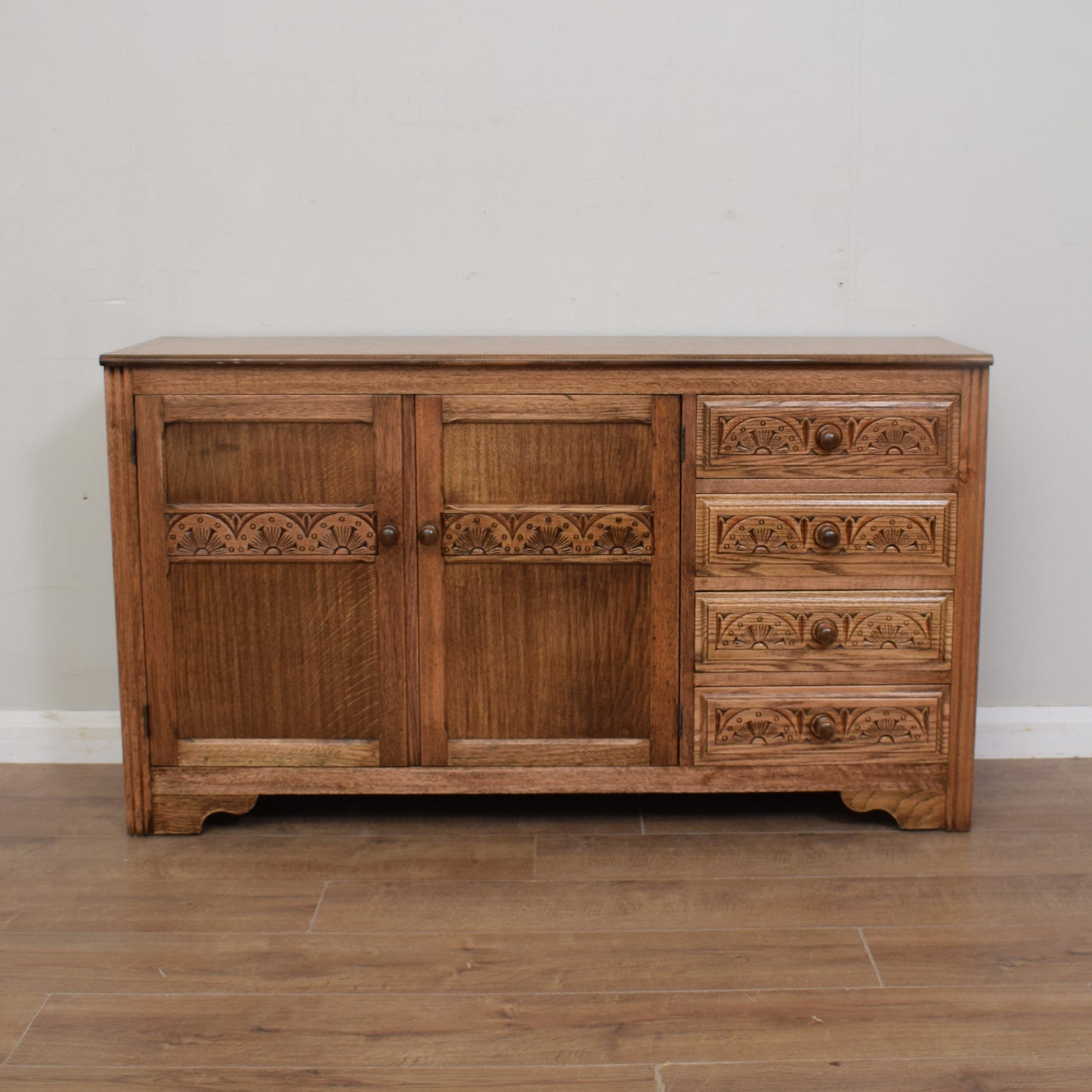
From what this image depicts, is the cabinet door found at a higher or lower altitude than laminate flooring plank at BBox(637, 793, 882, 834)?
higher

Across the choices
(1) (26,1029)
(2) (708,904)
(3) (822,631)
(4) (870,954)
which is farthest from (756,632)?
(1) (26,1029)

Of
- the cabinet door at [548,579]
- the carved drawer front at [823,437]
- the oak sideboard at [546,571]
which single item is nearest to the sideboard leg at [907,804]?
the oak sideboard at [546,571]

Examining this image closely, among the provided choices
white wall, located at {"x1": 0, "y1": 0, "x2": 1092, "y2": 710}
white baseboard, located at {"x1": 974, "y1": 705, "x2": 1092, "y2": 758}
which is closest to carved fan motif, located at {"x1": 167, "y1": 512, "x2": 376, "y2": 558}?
white wall, located at {"x1": 0, "y1": 0, "x2": 1092, "y2": 710}

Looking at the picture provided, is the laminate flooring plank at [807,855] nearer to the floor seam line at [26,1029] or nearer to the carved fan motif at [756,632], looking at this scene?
the carved fan motif at [756,632]

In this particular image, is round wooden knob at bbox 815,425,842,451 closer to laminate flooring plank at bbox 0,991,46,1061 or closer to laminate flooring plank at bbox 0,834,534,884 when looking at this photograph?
laminate flooring plank at bbox 0,834,534,884

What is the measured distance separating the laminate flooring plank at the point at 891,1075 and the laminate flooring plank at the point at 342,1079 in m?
0.07

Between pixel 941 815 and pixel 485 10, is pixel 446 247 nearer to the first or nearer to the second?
pixel 485 10

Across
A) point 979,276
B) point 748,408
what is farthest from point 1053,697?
point 748,408

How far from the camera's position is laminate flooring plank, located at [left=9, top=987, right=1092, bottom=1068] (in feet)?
5.63

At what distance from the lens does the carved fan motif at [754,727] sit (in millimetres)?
2365

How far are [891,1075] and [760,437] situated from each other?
3.59 feet

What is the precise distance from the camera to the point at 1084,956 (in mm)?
1957

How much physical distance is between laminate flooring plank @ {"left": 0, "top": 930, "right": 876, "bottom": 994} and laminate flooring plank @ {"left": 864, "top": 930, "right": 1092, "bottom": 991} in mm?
46

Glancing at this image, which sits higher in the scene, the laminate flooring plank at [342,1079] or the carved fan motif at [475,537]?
the carved fan motif at [475,537]
